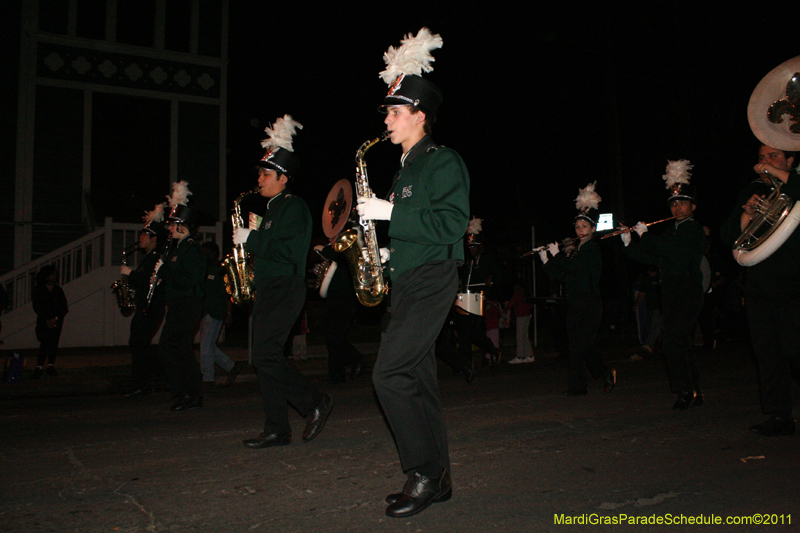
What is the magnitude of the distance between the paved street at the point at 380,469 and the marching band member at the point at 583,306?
1.16 ft

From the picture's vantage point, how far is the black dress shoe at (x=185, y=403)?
22.4 feet

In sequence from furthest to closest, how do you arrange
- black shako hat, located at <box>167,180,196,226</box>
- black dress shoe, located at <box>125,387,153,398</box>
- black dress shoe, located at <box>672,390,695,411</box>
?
black dress shoe, located at <box>125,387,153,398</box>, black shako hat, located at <box>167,180,196,226</box>, black dress shoe, located at <box>672,390,695,411</box>

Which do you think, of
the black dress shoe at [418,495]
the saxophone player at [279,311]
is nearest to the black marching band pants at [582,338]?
the saxophone player at [279,311]

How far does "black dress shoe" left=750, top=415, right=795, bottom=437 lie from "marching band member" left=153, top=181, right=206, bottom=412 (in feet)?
17.6

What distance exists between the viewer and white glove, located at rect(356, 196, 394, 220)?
3617 mm

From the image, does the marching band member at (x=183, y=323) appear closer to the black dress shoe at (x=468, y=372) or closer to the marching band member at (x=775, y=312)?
the black dress shoe at (x=468, y=372)

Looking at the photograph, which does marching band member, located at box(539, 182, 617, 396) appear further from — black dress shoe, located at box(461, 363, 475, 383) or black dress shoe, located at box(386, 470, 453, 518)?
black dress shoe, located at box(386, 470, 453, 518)

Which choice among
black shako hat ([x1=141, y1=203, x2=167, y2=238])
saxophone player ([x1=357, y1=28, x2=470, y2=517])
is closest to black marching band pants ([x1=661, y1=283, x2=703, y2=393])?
saxophone player ([x1=357, y1=28, x2=470, y2=517])

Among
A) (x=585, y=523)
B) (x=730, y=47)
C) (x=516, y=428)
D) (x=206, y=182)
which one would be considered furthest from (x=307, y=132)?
(x=585, y=523)

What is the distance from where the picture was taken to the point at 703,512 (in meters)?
3.47

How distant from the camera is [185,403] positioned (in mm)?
6855

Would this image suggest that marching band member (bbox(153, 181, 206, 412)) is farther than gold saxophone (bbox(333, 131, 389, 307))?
Yes

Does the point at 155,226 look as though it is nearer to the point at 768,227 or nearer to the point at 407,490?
the point at 407,490

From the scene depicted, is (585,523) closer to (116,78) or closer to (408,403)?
(408,403)
